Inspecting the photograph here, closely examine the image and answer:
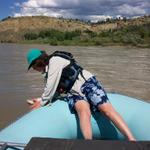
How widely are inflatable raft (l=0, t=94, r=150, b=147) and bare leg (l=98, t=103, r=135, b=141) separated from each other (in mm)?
174

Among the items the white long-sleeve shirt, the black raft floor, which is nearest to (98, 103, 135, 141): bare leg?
the white long-sleeve shirt

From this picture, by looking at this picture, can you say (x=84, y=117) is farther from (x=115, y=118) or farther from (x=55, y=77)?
(x=55, y=77)

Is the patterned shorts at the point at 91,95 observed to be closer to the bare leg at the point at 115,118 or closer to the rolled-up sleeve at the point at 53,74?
the bare leg at the point at 115,118

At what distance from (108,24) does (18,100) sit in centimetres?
6800

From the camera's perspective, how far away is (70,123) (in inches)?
159

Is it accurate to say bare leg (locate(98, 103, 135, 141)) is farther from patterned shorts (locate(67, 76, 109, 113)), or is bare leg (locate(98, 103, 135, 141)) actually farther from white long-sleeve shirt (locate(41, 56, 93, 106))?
white long-sleeve shirt (locate(41, 56, 93, 106))

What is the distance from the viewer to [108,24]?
75.9 meters

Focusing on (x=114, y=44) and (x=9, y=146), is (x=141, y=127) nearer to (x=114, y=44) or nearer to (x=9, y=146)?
(x=9, y=146)

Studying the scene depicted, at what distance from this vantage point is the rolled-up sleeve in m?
A: 3.86

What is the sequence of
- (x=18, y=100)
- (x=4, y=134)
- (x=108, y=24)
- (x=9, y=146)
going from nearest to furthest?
(x=9, y=146) → (x=4, y=134) → (x=18, y=100) → (x=108, y=24)

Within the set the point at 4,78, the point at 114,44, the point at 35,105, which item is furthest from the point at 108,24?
the point at 35,105

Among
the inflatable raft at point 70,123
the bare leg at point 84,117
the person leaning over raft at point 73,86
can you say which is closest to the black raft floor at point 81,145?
the inflatable raft at point 70,123

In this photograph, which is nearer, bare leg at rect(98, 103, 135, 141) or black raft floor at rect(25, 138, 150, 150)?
black raft floor at rect(25, 138, 150, 150)

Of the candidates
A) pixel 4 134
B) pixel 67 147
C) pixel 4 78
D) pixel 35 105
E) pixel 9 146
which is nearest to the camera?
pixel 67 147
